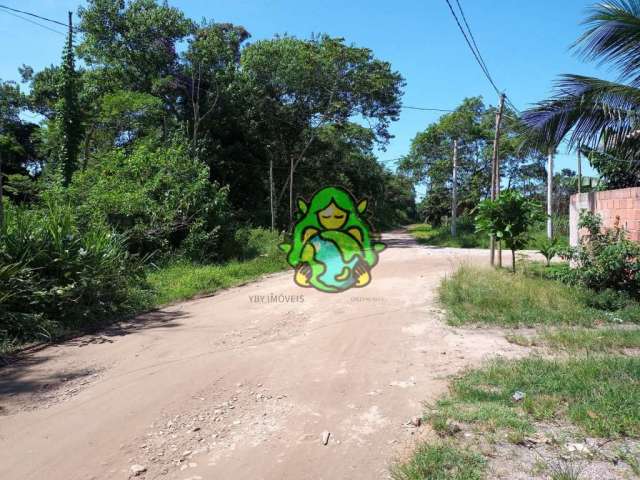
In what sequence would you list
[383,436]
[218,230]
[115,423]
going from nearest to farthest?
[383,436]
[115,423]
[218,230]

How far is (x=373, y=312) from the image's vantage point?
773 cm

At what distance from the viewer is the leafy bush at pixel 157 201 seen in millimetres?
11859

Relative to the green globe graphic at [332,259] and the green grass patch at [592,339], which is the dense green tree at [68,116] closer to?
the green globe graphic at [332,259]

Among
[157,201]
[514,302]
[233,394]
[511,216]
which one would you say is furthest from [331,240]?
[233,394]

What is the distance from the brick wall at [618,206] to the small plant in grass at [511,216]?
3.43ft

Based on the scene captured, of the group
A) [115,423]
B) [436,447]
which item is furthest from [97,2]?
[436,447]

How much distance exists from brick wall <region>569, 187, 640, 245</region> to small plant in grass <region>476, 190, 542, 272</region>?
1046mm

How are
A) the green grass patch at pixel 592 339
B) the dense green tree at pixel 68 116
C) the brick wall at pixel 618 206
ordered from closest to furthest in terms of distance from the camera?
1. the green grass patch at pixel 592 339
2. the brick wall at pixel 618 206
3. the dense green tree at pixel 68 116

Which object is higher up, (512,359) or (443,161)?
(443,161)

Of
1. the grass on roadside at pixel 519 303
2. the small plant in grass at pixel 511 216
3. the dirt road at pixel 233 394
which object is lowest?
the dirt road at pixel 233 394

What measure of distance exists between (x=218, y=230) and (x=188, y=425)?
10563 millimetres

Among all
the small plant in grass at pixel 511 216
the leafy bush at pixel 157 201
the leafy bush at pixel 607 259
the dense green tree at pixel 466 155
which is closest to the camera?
the leafy bush at pixel 607 259

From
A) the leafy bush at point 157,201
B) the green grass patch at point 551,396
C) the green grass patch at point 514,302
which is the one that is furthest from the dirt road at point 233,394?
the leafy bush at point 157,201

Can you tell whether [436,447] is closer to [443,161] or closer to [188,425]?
[188,425]
